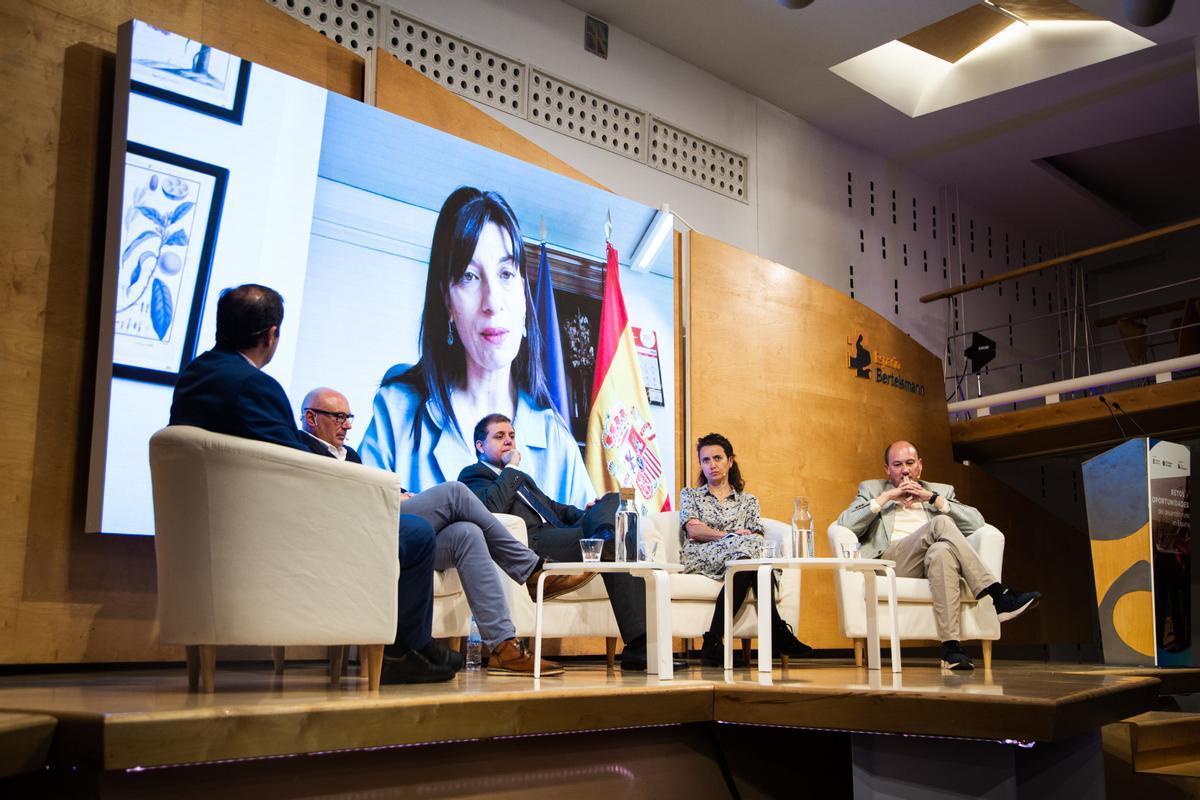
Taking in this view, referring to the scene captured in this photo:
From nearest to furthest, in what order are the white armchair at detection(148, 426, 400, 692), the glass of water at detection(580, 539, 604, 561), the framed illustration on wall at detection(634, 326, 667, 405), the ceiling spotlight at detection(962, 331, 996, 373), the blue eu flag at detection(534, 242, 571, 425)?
the white armchair at detection(148, 426, 400, 692) < the glass of water at detection(580, 539, 604, 561) < the blue eu flag at detection(534, 242, 571, 425) < the framed illustration on wall at detection(634, 326, 667, 405) < the ceiling spotlight at detection(962, 331, 996, 373)

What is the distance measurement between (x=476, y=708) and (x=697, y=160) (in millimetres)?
5635

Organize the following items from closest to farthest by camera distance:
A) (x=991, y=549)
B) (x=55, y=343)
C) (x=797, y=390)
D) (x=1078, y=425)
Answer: (x=55, y=343) < (x=991, y=549) < (x=797, y=390) < (x=1078, y=425)

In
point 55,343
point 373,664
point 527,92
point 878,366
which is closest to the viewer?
point 373,664

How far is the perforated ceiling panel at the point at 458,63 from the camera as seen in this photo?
18.1 feet

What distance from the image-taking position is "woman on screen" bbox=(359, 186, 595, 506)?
14.9 feet

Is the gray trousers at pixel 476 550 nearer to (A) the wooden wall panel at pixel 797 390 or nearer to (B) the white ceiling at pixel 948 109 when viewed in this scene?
(A) the wooden wall panel at pixel 797 390

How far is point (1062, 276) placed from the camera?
11133mm

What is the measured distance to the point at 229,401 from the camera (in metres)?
2.43

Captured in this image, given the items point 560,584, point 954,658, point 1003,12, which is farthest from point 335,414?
point 1003,12

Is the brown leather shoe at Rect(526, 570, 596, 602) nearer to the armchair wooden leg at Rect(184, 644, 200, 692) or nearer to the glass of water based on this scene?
the glass of water

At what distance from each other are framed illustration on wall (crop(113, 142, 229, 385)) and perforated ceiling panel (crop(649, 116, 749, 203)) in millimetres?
3662

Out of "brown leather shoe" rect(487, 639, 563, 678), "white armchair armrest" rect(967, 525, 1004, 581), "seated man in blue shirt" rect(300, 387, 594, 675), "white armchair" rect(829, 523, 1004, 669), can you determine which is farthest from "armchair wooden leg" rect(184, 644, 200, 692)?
"white armchair armrest" rect(967, 525, 1004, 581)

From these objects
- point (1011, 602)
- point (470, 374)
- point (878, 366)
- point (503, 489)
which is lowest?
point (1011, 602)

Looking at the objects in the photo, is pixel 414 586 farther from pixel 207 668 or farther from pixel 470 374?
pixel 470 374
